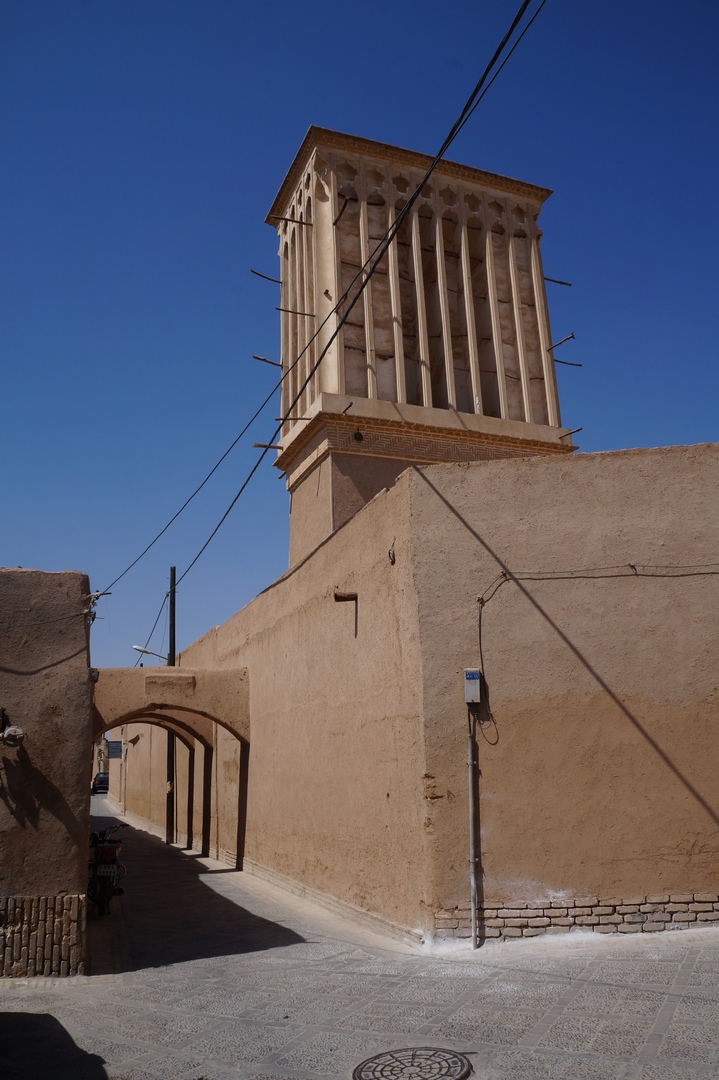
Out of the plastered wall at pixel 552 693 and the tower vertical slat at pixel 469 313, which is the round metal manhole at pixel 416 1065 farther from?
the tower vertical slat at pixel 469 313

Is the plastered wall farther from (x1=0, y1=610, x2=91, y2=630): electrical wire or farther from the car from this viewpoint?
the car

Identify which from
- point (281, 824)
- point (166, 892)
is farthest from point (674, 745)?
point (166, 892)

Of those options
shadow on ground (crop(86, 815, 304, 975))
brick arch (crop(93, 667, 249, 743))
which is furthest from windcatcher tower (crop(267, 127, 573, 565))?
shadow on ground (crop(86, 815, 304, 975))

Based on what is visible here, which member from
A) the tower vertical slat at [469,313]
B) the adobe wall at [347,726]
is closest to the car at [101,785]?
the adobe wall at [347,726]

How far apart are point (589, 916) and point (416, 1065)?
3.10 m

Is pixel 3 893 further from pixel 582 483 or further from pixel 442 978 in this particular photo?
pixel 582 483

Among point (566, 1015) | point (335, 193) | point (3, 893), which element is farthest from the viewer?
point (335, 193)

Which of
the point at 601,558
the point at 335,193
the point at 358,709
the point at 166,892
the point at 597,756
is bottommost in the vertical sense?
the point at 166,892

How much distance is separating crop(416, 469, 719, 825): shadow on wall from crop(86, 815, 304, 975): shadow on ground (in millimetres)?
3948

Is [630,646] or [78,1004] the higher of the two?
[630,646]

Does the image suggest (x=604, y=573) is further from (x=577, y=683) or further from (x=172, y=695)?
(x=172, y=695)

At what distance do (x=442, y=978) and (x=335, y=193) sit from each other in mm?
13691

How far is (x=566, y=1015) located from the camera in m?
5.45

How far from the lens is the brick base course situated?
7363 millimetres
